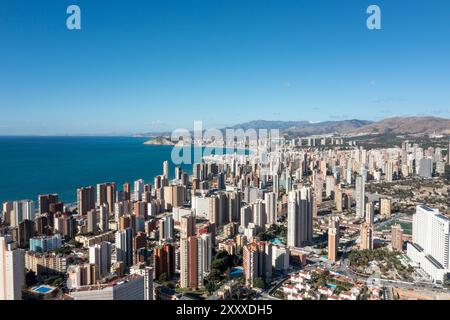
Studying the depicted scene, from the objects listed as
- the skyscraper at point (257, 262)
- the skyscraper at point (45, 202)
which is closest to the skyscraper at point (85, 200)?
the skyscraper at point (45, 202)

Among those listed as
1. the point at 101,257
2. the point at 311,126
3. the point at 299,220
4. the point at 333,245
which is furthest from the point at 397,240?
the point at 311,126

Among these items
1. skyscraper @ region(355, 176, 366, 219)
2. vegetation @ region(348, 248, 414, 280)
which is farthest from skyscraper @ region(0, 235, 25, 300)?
skyscraper @ region(355, 176, 366, 219)

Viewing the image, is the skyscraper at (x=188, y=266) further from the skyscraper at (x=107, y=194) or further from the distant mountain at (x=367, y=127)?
the distant mountain at (x=367, y=127)

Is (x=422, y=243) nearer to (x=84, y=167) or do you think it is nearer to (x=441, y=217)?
(x=441, y=217)

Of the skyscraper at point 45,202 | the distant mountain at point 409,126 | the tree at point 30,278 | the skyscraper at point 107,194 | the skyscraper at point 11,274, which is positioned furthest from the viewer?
the distant mountain at point 409,126

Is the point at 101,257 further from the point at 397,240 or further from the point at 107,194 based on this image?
the point at 397,240

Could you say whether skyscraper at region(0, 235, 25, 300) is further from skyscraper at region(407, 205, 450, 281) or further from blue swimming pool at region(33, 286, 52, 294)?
skyscraper at region(407, 205, 450, 281)

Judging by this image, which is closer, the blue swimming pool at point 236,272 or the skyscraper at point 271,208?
the blue swimming pool at point 236,272
